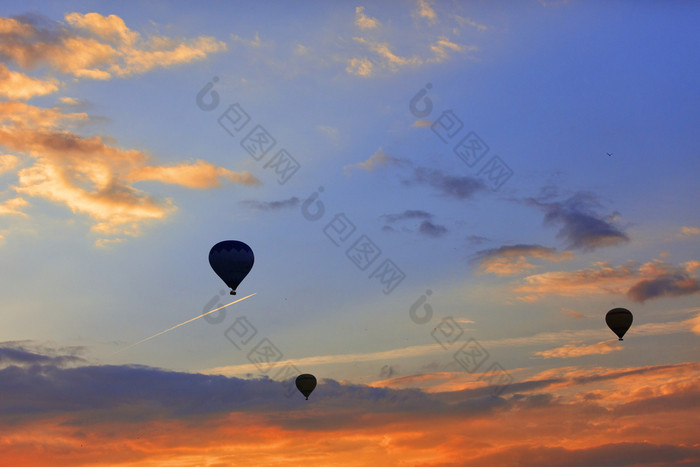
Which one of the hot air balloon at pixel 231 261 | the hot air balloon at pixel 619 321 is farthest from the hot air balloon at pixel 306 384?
the hot air balloon at pixel 619 321

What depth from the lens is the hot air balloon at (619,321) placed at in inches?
4594

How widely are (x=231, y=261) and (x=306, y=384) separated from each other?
3359cm

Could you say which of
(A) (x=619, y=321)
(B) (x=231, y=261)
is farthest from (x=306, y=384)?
(A) (x=619, y=321)

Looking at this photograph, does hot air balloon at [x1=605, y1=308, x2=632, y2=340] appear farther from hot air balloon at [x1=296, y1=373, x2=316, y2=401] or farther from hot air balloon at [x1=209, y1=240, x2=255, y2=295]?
hot air balloon at [x1=209, y1=240, x2=255, y2=295]

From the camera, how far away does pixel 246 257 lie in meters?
105

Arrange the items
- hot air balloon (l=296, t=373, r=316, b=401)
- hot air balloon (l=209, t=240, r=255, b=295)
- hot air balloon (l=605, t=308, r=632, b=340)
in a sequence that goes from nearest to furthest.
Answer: hot air balloon (l=209, t=240, r=255, b=295) → hot air balloon (l=605, t=308, r=632, b=340) → hot air balloon (l=296, t=373, r=316, b=401)

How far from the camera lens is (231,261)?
103250mm

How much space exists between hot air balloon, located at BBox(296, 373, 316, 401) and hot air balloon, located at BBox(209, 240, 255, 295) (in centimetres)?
3062

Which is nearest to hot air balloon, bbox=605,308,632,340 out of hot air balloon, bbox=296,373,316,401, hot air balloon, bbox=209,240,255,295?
hot air balloon, bbox=296,373,316,401

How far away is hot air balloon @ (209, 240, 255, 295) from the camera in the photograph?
10331cm

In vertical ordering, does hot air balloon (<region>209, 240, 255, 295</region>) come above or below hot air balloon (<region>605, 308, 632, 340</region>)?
above

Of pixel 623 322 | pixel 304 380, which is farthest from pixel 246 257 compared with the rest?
pixel 623 322

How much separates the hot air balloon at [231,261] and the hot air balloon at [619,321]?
51.6 m

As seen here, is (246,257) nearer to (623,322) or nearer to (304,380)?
(304,380)
